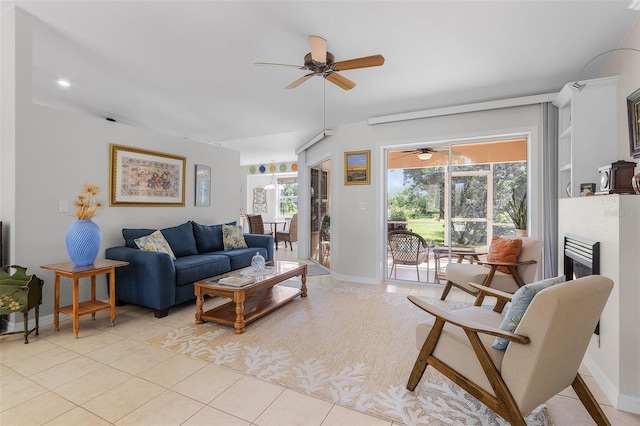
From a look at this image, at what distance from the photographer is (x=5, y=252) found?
106 inches

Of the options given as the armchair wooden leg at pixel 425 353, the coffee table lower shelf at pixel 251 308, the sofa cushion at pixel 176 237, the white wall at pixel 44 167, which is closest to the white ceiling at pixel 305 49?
the white wall at pixel 44 167

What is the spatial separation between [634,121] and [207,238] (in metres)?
4.83

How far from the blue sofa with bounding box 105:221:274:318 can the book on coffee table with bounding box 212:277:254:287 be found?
545 mm

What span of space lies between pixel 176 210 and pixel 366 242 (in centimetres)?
297

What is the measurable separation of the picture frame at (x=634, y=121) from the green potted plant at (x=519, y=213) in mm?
1600

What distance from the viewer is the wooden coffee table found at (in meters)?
2.70

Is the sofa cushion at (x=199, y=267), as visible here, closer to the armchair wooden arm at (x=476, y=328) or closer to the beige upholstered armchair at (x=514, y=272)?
the armchair wooden arm at (x=476, y=328)

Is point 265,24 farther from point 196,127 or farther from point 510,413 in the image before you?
point 196,127

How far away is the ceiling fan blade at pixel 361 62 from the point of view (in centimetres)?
235

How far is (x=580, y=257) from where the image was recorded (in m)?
2.24

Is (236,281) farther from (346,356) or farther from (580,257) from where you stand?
(580,257)

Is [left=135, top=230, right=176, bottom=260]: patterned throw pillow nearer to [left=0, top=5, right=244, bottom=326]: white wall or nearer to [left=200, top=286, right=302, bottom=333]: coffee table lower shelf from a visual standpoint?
[left=0, top=5, right=244, bottom=326]: white wall

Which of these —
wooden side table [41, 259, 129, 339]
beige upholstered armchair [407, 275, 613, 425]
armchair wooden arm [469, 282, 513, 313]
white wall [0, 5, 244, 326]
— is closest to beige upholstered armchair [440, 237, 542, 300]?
armchair wooden arm [469, 282, 513, 313]

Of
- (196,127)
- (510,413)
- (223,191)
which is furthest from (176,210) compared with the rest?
(510,413)
